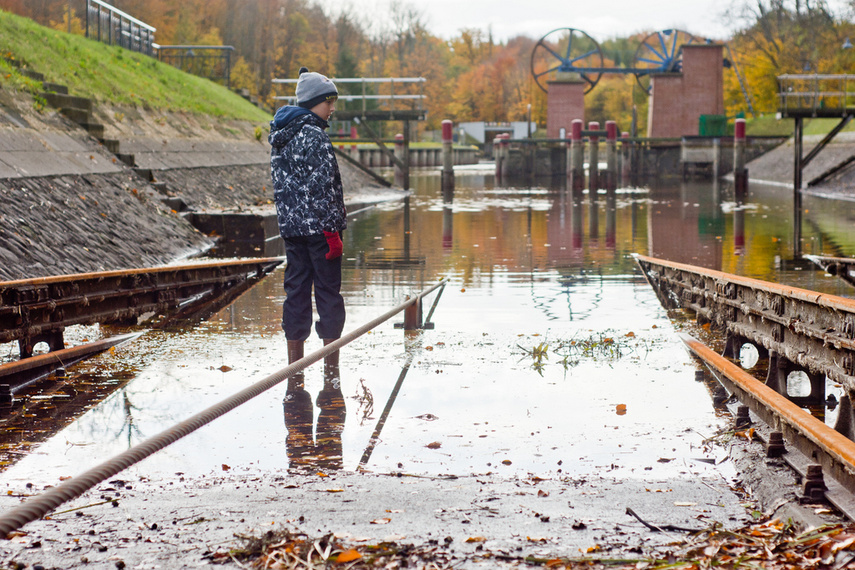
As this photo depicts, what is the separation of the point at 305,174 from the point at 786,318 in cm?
289

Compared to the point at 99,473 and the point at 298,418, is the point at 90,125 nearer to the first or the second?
the point at 298,418

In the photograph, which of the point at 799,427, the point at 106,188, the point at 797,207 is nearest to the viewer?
the point at 799,427

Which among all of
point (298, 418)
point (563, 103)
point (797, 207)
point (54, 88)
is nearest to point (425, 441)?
point (298, 418)

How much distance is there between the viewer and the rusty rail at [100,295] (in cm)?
626

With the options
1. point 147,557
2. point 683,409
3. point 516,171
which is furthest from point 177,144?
point 516,171

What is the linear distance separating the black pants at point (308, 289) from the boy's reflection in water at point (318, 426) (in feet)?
0.95

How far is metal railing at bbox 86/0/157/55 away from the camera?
26.5m

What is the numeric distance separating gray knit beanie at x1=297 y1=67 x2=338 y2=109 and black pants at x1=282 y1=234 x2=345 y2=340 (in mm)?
831

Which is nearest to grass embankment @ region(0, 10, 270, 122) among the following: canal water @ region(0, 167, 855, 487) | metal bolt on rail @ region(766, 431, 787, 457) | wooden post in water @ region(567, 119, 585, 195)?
canal water @ region(0, 167, 855, 487)

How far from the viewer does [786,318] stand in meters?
5.49

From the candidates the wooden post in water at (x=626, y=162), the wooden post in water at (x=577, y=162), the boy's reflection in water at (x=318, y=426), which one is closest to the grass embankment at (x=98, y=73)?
the boy's reflection in water at (x=318, y=426)

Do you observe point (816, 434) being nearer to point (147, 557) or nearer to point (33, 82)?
point (147, 557)

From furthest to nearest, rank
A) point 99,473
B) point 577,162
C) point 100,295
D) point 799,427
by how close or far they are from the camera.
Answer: point 577,162, point 100,295, point 799,427, point 99,473

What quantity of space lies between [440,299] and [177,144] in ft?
36.9
